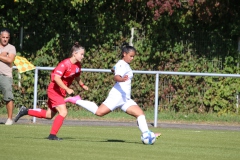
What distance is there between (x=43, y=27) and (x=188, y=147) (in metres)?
9.86

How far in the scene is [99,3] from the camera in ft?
71.8

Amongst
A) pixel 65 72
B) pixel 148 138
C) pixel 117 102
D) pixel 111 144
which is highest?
pixel 65 72

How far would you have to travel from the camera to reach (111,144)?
42.0 feet

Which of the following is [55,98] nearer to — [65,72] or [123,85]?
[65,72]

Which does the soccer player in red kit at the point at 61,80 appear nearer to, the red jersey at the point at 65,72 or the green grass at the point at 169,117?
the red jersey at the point at 65,72

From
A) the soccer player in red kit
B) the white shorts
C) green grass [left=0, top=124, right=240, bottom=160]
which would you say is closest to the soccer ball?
green grass [left=0, top=124, right=240, bottom=160]

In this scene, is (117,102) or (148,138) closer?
(148,138)

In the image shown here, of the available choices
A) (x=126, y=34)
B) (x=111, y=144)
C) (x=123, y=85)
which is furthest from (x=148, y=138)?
(x=126, y=34)

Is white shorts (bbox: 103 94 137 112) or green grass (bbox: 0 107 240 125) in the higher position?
white shorts (bbox: 103 94 137 112)

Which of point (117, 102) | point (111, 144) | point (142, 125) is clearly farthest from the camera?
point (117, 102)

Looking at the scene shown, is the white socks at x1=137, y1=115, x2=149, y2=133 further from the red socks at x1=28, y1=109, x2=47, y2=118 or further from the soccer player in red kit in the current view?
the red socks at x1=28, y1=109, x2=47, y2=118

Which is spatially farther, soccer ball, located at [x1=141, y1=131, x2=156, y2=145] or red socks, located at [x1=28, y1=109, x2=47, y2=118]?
red socks, located at [x1=28, y1=109, x2=47, y2=118]

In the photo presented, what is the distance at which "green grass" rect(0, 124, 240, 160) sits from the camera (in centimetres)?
1096

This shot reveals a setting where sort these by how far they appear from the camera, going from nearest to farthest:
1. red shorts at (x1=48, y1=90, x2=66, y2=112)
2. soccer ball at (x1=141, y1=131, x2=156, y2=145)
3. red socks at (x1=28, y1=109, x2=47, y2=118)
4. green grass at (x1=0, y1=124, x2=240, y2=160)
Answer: green grass at (x1=0, y1=124, x2=240, y2=160), soccer ball at (x1=141, y1=131, x2=156, y2=145), red shorts at (x1=48, y1=90, x2=66, y2=112), red socks at (x1=28, y1=109, x2=47, y2=118)
